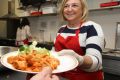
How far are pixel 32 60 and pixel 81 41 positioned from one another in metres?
0.59

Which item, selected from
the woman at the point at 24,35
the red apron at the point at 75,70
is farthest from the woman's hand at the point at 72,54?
the woman at the point at 24,35

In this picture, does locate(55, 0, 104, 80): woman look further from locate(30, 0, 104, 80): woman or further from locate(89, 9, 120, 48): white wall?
locate(89, 9, 120, 48): white wall

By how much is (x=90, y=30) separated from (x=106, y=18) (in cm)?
152

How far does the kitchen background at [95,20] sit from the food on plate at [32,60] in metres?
1.07

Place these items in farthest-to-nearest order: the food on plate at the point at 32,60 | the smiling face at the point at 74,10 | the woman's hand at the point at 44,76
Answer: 1. the smiling face at the point at 74,10
2. the food on plate at the point at 32,60
3. the woman's hand at the point at 44,76

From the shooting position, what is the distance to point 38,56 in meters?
1.05

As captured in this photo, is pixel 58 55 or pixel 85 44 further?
pixel 85 44

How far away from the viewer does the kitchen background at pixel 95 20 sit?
2367mm

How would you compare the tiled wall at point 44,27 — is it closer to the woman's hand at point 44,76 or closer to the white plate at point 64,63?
the white plate at point 64,63

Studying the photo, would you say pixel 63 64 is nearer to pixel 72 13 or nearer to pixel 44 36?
pixel 72 13

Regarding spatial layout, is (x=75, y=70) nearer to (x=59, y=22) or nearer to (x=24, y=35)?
(x=59, y=22)

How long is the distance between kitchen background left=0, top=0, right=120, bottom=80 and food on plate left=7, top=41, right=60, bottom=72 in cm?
107

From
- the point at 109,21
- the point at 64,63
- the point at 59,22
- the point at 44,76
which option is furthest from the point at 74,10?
the point at 59,22

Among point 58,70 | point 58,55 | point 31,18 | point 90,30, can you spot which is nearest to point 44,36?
point 31,18
